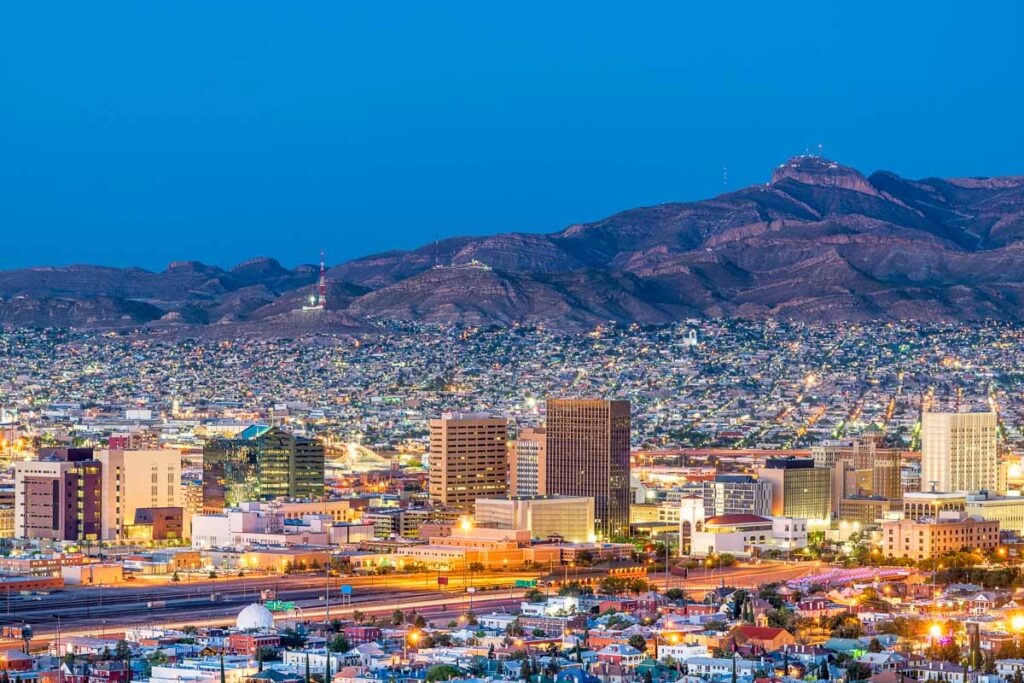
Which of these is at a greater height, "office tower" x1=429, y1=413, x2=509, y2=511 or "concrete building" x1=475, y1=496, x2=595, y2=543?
"office tower" x1=429, y1=413, x2=509, y2=511

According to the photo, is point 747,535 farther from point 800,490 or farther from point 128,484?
point 128,484

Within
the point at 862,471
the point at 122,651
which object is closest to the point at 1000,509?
the point at 862,471

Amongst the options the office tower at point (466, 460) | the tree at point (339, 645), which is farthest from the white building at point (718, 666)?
the office tower at point (466, 460)

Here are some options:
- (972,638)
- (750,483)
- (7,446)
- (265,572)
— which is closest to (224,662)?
(972,638)

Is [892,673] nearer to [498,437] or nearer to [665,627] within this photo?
[665,627]

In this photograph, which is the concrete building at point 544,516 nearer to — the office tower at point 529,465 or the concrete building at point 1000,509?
the office tower at point 529,465

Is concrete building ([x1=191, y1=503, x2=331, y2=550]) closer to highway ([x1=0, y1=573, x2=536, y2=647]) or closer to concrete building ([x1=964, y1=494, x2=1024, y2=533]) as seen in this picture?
highway ([x1=0, y1=573, x2=536, y2=647])

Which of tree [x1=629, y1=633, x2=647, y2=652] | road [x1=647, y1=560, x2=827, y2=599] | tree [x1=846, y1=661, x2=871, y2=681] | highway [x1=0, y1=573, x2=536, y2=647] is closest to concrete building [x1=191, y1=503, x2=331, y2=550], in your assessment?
highway [x1=0, y1=573, x2=536, y2=647]
